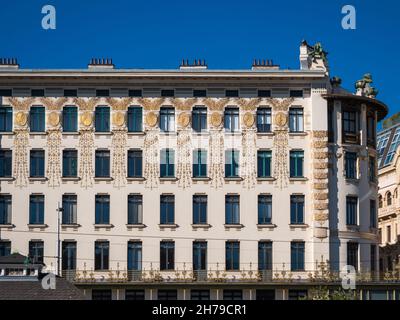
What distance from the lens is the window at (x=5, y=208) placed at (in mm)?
69938

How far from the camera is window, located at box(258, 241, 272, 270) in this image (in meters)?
69.9

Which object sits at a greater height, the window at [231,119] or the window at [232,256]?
the window at [231,119]

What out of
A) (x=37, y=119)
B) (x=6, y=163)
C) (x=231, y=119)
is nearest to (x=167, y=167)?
(x=231, y=119)

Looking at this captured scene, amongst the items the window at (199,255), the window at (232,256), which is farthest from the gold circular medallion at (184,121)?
the window at (232,256)

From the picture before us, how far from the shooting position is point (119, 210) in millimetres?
70312

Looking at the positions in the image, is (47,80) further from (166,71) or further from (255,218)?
(255,218)

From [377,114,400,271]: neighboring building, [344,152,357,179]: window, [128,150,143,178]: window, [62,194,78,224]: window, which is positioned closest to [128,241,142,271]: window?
[62,194,78,224]: window

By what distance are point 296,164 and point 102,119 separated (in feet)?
47.6

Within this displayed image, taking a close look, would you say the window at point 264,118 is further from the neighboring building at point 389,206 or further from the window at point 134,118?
the neighboring building at point 389,206

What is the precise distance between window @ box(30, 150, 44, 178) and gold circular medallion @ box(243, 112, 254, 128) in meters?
14.9

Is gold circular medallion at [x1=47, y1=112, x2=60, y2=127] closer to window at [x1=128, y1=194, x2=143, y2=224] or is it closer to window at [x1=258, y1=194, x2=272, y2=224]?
window at [x1=128, y1=194, x2=143, y2=224]

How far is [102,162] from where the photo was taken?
233 feet

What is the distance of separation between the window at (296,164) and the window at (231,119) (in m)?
4.59
